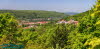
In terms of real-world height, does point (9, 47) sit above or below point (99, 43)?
below

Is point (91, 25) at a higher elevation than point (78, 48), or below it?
higher

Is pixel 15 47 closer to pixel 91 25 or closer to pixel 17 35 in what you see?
pixel 17 35

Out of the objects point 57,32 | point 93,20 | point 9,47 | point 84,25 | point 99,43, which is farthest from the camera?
point 57,32

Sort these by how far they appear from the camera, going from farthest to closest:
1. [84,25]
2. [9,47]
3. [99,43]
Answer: [84,25]
[9,47]
[99,43]

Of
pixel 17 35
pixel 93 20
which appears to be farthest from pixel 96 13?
pixel 17 35

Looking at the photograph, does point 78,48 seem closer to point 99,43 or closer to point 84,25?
point 84,25

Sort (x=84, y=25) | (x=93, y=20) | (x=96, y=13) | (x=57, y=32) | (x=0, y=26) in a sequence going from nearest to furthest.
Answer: (x=96, y=13) → (x=93, y=20) → (x=84, y=25) → (x=0, y=26) → (x=57, y=32)

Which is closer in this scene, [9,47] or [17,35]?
[9,47]

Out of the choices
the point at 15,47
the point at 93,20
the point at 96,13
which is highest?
the point at 96,13

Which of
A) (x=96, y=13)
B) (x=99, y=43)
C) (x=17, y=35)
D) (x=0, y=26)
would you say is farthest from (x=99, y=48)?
(x=0, y=26)
